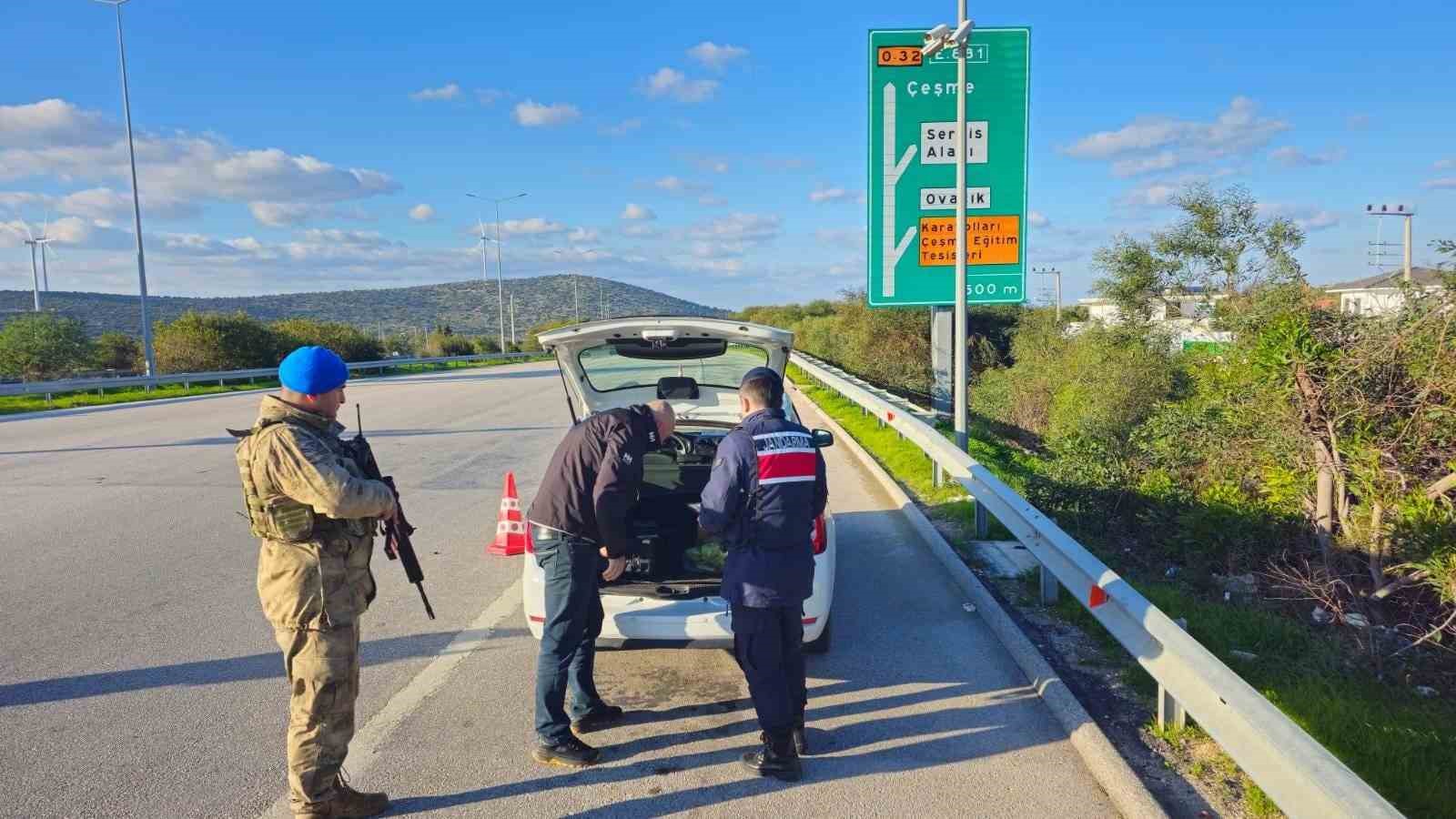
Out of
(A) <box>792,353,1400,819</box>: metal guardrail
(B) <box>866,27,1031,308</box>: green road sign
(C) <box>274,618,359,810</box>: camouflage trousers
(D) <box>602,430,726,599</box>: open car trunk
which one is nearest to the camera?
(A) <box>792,353,1400,819</box>: metal guardrail

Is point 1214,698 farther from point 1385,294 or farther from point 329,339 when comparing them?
point 329,339

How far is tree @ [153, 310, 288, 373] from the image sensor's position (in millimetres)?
34469

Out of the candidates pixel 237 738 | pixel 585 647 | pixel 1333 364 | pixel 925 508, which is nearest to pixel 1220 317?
pixel 925 508

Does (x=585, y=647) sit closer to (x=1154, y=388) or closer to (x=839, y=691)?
(x=839, y=691)

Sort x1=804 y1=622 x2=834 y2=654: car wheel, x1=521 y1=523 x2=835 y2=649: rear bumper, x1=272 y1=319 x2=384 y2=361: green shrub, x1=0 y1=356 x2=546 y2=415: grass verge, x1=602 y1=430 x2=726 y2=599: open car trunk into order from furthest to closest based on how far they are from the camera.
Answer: x1=272 y1=319 x2=384 y2=361: green shrub < x1=0 y1=356 x2=546 y2=415: grass verge < x1=804 y1=622 x2=834 y2=654: car wheel < x1=602 y1=430 x2=726 y2=599: open car trunk < x1=521 y1=523 x2=835 y2=649: rear bumper

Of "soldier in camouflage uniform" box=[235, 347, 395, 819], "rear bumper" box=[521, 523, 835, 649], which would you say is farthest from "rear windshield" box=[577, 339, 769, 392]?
"soldier in camouflage uniform" box=[235, 347, 395, 819]

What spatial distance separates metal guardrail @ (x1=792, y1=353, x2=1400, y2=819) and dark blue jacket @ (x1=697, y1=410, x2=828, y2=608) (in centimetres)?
144

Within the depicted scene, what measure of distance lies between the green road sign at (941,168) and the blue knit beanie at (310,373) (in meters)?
7.62

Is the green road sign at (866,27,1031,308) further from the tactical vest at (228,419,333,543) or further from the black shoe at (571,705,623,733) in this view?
the tactical vest at (228,419,333,543)

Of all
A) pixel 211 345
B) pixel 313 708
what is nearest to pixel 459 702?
pixel 313 708

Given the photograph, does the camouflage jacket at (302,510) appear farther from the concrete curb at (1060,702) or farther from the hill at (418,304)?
the hill at (418,304)

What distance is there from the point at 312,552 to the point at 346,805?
3.22ft

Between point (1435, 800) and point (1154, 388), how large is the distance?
12028 mm

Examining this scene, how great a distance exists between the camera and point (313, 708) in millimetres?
3336
